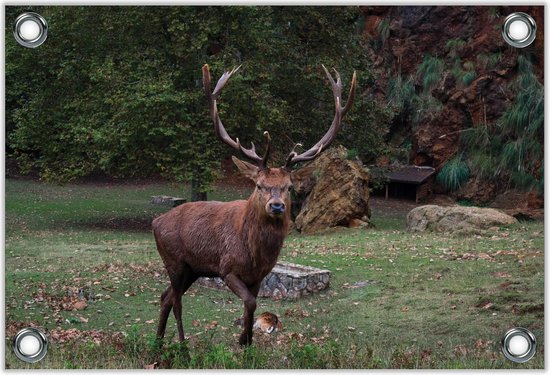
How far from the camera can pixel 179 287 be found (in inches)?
250

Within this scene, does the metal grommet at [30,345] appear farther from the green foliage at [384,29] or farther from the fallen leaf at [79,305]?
the green foliage at [384,29]

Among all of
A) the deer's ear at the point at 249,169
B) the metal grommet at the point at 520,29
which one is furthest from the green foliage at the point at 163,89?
the metal grommet at the point at 520,29

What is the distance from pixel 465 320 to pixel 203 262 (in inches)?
84.4

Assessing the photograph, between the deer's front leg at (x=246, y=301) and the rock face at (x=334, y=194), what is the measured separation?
7.21 metres

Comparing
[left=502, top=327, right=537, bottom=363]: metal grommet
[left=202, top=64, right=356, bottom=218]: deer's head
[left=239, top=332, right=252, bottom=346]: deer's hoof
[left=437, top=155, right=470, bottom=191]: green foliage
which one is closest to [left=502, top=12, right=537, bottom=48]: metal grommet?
[left=202, top=64, right=356, bottom=218]: deer's head

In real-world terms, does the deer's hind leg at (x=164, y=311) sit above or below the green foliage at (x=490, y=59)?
below

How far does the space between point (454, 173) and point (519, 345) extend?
2090 mm

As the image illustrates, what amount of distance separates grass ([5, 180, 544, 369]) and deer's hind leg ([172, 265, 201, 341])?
0.42 feet

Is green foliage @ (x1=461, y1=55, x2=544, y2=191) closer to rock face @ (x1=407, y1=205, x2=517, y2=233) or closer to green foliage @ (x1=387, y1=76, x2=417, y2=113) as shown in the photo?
green foliage @ (x1=387, y1=76, x2=417, y2=113)

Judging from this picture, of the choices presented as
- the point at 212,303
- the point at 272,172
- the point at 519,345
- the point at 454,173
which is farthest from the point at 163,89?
the point at 519,345

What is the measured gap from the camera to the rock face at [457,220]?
1175 cm

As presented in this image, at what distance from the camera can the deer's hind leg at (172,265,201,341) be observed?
622 cm

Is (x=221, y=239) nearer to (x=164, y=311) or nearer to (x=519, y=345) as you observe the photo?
(x=164, y=311)

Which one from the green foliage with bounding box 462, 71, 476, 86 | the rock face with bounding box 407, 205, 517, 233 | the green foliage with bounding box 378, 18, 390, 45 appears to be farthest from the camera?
the rock face with bounding box 407, 205, 517, 233
